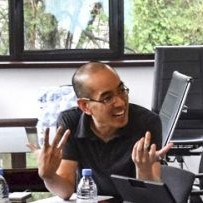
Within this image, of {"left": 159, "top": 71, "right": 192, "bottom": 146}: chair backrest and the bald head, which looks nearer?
the bald head

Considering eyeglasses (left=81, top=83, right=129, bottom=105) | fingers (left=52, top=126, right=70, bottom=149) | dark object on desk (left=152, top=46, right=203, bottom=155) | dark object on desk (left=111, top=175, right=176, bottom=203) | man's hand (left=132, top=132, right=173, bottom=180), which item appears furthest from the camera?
dark object on desk (left=152, top=46, right=203, bottom=155)

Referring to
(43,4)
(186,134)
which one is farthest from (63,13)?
(186,134)

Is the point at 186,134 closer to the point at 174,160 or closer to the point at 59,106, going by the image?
the point at 174,160

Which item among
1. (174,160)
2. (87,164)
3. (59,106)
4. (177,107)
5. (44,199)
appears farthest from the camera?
(174,160)

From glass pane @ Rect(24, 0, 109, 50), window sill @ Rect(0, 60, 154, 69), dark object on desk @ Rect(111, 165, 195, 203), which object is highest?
glass pane @ Rect(24, 0, 109, 50)

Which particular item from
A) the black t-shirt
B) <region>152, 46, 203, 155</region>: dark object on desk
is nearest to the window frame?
<region>152, 46, 203, 155</region>: dark object on desk

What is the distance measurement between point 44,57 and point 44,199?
2.93 metres

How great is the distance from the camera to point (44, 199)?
2.12 m

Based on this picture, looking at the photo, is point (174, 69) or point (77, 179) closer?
point (77, 179)

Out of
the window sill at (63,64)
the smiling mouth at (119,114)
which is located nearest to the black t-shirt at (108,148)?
the smiling mouth at (119,114)

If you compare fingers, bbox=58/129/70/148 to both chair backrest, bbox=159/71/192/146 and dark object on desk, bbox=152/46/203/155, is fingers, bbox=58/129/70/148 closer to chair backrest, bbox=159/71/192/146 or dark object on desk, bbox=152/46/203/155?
chair backrest, bbox=159/71/192/146

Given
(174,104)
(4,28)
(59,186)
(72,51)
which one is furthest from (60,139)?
(4,28)

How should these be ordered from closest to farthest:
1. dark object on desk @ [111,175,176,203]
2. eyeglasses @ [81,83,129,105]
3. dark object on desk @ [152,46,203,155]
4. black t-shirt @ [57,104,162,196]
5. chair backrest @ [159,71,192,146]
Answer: dark object on desk @ [111,175,176,203] → eyeglasses @ [81,83,129,105] → black t-shirt @ [57,104,162,196] → chair backrest @ [159,71,192,146] → dark object on desk @ [152,46,203,155]

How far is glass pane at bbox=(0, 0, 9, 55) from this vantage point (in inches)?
194
